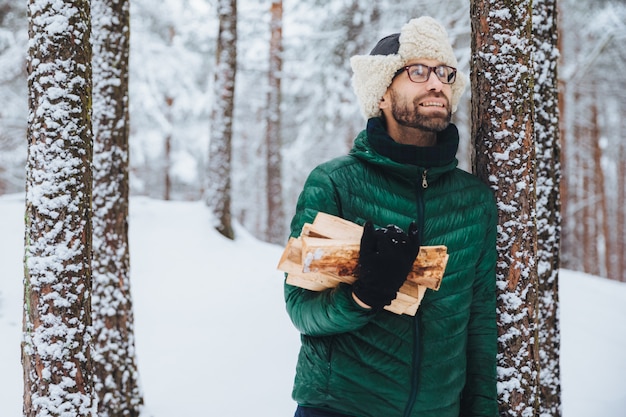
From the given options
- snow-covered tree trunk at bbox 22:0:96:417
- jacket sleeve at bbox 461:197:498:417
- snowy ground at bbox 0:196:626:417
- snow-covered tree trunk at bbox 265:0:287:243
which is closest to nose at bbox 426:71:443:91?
jacket sleeve at bbox 461:197:498:417

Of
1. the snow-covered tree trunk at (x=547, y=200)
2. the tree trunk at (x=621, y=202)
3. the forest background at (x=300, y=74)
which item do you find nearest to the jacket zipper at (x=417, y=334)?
the snow-covered tree trunk at (x=547, y=200)

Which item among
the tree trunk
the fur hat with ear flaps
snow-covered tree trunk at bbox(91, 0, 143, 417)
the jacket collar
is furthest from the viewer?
the tree trunk

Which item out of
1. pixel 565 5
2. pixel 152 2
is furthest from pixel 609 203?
pixel 152 2

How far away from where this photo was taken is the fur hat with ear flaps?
2215mm

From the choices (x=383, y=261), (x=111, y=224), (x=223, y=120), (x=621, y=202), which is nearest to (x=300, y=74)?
(x=223, y=120)

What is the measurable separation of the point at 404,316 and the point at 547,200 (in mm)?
2147

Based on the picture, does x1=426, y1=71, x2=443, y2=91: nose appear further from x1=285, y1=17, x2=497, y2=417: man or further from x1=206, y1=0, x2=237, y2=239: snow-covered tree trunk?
x1=206, y1=0, x2=237, y2=239: snow-covered tree trunk

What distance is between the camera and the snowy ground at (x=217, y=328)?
15.9ft

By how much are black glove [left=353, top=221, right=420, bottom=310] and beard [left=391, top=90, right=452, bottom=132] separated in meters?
0.61

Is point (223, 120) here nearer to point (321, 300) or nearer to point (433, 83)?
point (433, 83)

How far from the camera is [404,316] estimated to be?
201cm

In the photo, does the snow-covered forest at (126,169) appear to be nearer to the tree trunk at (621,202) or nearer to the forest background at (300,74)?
the forest background at (300,74)

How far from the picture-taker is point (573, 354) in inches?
241

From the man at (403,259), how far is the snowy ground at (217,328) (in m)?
2.78
